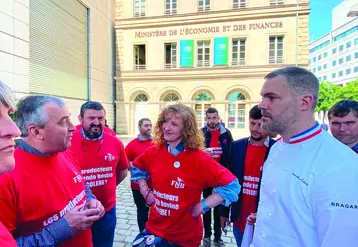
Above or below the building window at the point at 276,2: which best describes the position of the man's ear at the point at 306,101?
below

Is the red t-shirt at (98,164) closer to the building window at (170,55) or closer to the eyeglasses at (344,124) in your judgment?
the eyeglasses at (344,124)

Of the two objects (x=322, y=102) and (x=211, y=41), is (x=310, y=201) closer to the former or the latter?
(x=211, y=41)

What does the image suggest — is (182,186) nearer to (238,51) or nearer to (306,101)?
(306,101)

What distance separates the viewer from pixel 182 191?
7.08ft

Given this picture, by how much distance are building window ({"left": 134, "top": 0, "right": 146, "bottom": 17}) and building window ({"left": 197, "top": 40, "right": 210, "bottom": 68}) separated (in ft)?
20.1

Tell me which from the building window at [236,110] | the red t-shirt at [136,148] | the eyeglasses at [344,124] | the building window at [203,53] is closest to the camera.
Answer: the eyeglasses at [344,124]

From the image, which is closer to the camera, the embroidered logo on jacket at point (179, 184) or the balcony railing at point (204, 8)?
the embroidered logo on jacket at point (179, 184)

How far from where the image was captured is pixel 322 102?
34000 mm

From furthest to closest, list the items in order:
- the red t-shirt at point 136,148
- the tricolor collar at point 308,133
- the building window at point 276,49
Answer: the building window at point 276,49
the red t-shirt at point 136,148
the tricolor collar at point 308,133

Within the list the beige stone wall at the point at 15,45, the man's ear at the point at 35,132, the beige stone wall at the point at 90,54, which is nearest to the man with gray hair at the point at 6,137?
the man's ear at the point at 35,132

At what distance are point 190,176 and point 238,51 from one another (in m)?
20.6

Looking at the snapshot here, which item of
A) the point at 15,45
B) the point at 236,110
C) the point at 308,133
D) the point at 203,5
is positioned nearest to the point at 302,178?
the point at 308,133

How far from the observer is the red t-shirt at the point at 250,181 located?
2645 mm

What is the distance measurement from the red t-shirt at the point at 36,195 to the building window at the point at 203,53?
67.8ft
